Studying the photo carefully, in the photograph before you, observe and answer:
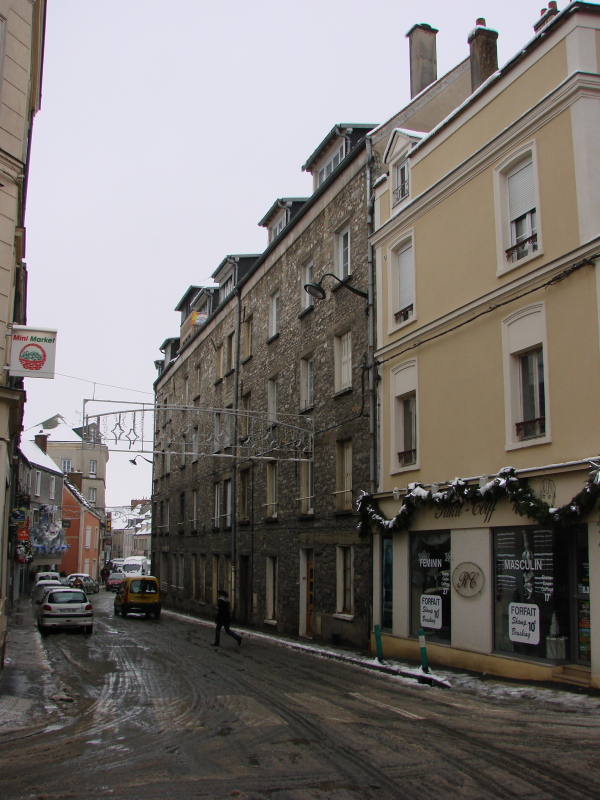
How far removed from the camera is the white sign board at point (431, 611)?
15266mm

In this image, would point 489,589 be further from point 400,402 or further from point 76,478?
point 76,478

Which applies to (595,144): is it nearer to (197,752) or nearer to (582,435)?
(582,435)

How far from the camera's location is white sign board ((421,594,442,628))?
50.1ft

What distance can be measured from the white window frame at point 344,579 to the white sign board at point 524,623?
20.8 ft

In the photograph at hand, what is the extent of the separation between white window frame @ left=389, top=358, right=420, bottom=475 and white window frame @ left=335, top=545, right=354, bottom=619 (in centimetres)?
305

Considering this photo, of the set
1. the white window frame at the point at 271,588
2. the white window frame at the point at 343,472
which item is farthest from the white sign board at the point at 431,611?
the white window frame at the point at 271,588

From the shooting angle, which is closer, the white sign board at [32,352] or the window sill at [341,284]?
the white sign board at [32,352]

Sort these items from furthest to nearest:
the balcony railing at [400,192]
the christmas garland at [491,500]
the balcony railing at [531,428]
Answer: the balcony railing at [400,192], the balcony railing at [531,428], the christmas garland at [491,500]

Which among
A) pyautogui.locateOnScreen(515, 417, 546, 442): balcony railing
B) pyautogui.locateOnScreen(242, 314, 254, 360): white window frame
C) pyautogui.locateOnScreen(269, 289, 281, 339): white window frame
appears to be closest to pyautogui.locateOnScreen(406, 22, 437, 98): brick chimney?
pyautogui.locateOnScreen(269, 289, 281, 339): white window frame

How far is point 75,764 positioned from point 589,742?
5.21 metres

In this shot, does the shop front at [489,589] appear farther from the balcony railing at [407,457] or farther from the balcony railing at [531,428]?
the balcony railing at [531,428]

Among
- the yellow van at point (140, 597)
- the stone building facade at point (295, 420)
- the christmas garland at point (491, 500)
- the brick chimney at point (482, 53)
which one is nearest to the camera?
the christmas garland at point (491, 500)

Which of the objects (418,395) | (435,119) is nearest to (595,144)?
(418,395)

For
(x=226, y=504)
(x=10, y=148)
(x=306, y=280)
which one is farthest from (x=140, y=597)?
(x=10, y=148)
